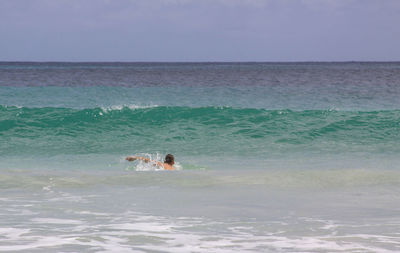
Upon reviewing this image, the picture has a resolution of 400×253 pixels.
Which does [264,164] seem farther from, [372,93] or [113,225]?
[372,93]

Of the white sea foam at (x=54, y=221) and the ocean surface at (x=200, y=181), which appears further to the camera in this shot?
the white sea foam at (x=54, y=221)

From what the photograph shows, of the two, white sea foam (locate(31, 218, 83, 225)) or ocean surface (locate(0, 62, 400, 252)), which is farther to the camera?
white sea foam (locate(31, 218, 83, 225))

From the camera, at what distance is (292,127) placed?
20828 millimetres

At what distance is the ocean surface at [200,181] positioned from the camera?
668 cm

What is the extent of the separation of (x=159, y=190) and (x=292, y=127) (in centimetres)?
1165

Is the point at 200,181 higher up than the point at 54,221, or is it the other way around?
the point at 200,181

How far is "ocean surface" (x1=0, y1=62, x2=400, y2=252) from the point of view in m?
6.68

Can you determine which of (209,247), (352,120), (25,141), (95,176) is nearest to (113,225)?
(209,247)

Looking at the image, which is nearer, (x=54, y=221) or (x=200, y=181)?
(x=54, y=221)

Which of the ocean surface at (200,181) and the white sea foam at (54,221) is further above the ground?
the ocean surface at (200,181)

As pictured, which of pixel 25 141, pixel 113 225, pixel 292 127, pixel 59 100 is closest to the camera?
pixel 113 225

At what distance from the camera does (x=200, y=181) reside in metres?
10.7

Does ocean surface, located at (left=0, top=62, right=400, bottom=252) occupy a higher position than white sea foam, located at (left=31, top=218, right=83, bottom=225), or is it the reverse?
ocean surface, located at (left=0, top=62, right=400, bottom=252)

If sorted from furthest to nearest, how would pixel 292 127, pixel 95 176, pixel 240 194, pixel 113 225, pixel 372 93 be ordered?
pixel 372 93, pixel 292 127, pixel 95 176, pixel 240 194, pixel 113 225
